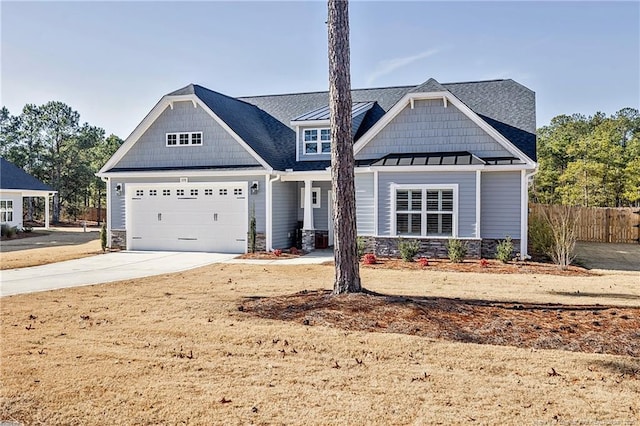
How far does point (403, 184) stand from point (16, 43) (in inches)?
436

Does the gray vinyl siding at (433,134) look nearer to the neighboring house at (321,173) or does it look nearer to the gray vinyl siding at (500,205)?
the neighboring house at (321,173)

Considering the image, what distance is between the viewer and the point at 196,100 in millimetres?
18203

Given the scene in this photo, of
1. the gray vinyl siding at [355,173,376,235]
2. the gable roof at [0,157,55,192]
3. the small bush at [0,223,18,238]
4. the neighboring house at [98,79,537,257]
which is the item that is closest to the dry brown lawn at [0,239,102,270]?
the neighboring house at [98,79,537,257]

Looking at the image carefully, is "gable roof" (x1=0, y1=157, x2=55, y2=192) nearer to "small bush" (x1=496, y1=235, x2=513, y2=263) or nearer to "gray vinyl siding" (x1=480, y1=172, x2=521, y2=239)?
"gray vinyl siding" (x1=480, y1=172, x2=521, y2=239)

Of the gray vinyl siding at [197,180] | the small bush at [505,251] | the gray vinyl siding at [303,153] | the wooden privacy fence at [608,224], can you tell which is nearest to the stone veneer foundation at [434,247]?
the small bush at [505,251]

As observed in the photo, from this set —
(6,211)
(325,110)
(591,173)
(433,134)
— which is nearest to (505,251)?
(433,134)

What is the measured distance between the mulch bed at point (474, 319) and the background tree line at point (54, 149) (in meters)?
36.9

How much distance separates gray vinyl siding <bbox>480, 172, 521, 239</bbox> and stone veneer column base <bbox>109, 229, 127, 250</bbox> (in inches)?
509

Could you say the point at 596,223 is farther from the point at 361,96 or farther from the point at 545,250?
the point at 361,96

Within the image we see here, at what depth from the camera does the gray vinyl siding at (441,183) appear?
50.7 ft

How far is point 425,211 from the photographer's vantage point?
1590 centimetres

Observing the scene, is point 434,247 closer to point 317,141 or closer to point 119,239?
point 317,141

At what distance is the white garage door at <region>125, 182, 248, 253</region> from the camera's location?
18062mm

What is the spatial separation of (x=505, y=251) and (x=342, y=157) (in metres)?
8.32
